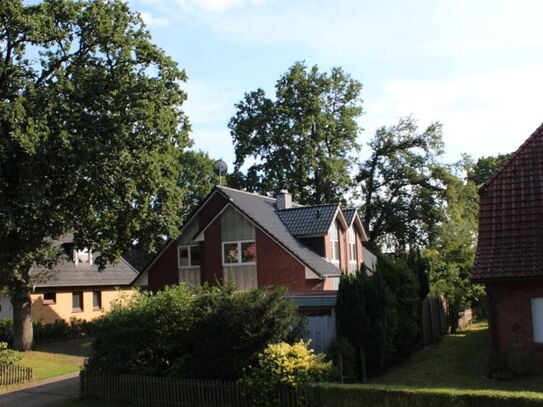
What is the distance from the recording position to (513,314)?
609 inches

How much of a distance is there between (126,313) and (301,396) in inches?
247

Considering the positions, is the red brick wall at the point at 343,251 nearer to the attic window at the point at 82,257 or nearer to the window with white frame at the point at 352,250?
the window with white frame at the point at 352,250

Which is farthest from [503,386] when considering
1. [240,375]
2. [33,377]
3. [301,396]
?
[33,377]

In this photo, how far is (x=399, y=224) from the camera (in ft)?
156

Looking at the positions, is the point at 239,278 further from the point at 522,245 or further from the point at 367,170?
the point at 367,170

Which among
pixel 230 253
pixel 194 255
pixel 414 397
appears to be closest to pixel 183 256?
pixel 194 255

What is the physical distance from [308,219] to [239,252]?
4.45 m

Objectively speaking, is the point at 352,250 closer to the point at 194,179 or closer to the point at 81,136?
the point at 81,136

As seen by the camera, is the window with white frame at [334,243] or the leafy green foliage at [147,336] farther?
the window with white frame at [334,243]

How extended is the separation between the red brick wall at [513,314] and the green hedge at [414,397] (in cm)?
573

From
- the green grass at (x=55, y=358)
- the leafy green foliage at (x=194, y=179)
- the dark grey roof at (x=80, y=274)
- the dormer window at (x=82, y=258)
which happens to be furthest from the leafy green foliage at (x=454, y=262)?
the leafy green foliage at (x=194, y=179)

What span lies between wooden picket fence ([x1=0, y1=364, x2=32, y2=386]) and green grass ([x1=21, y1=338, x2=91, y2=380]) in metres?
0.69

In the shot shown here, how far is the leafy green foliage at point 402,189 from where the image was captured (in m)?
46.9

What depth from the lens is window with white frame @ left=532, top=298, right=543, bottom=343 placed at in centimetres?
1516
